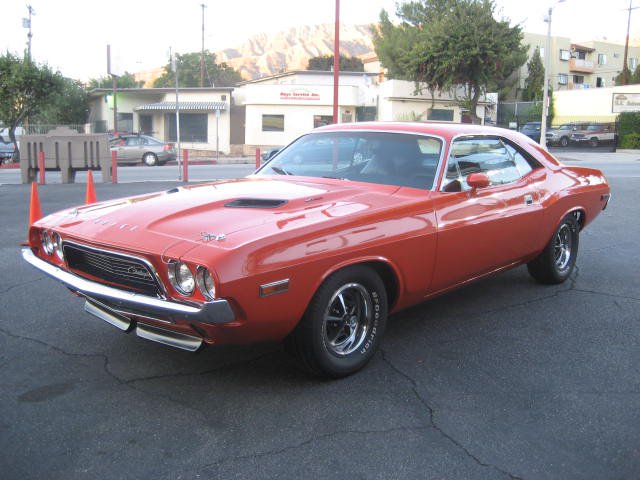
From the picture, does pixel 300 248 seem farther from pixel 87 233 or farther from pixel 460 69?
pixel 460 69

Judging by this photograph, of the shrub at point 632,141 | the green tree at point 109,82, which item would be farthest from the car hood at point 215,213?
the green tree at point 109,82

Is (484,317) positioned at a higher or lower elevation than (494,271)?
lower

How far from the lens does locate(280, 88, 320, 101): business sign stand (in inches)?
1554

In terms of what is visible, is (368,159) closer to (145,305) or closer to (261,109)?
(145,305)

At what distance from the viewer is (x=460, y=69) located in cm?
3797

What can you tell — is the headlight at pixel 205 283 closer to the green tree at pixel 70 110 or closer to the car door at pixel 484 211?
the car door at pixel 484 211

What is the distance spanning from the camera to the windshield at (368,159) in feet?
15.0

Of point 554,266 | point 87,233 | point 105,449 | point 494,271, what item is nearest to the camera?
point 105,449

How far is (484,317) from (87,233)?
9.74ft

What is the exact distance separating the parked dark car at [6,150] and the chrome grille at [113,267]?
28.4m

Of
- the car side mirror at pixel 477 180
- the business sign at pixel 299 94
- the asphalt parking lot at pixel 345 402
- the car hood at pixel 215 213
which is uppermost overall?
the business sign at pixel 299 94

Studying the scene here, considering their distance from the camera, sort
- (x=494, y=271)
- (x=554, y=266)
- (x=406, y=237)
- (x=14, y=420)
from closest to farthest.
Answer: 1. (x=14, y=420)
2. (x=406, y=237)
3. (x=494, y=271)
4. (x=554, y=266)

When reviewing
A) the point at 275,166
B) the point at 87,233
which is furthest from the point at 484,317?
the point at 87,233

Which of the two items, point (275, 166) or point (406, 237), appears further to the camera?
point (275, 166)
